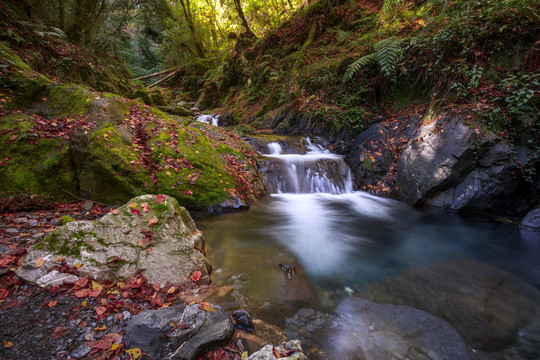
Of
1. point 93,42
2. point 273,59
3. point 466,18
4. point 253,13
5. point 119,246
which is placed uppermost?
point 253,13

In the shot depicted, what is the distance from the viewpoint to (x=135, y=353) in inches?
61.4

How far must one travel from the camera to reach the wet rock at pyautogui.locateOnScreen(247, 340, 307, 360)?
5.33ft

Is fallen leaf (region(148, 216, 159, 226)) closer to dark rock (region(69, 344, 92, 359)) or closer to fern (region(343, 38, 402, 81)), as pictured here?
dark rock (region(69, 344, 92, 359))

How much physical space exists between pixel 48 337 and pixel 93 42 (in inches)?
444

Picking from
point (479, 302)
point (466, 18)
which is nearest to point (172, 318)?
point (479, 302)

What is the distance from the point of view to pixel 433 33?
21.1 feet

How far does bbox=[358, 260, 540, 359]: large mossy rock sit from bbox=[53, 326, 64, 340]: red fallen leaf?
117 inches

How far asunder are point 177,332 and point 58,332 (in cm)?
90

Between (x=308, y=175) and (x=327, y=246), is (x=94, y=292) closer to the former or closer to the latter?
(x=327, y=246)

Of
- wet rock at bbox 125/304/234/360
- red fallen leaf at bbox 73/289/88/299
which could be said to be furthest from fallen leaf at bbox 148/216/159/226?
wet rock at bbox 125/304/234/360

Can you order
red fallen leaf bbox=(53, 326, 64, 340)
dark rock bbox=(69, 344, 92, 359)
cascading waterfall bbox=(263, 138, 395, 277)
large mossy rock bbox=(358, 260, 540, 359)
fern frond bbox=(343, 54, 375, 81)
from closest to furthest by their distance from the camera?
dark rock bbox=(69, 344, 92, 359), red fallen leaf bbox=(53, 326, 64, 340), large mossy rock bbox=(358, 260, 540, 359), cascading waterfall bbox=(263, 138, 395, 277), fern frond bbox=(343, 54, 375, 81)

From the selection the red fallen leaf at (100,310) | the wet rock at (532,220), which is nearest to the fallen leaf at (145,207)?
the red fallen leaf at (100,310)

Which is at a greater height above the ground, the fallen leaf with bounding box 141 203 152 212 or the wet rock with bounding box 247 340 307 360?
the fallen leaf with bounding box 141 203 152 212

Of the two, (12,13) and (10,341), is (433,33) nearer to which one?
(10,341)
